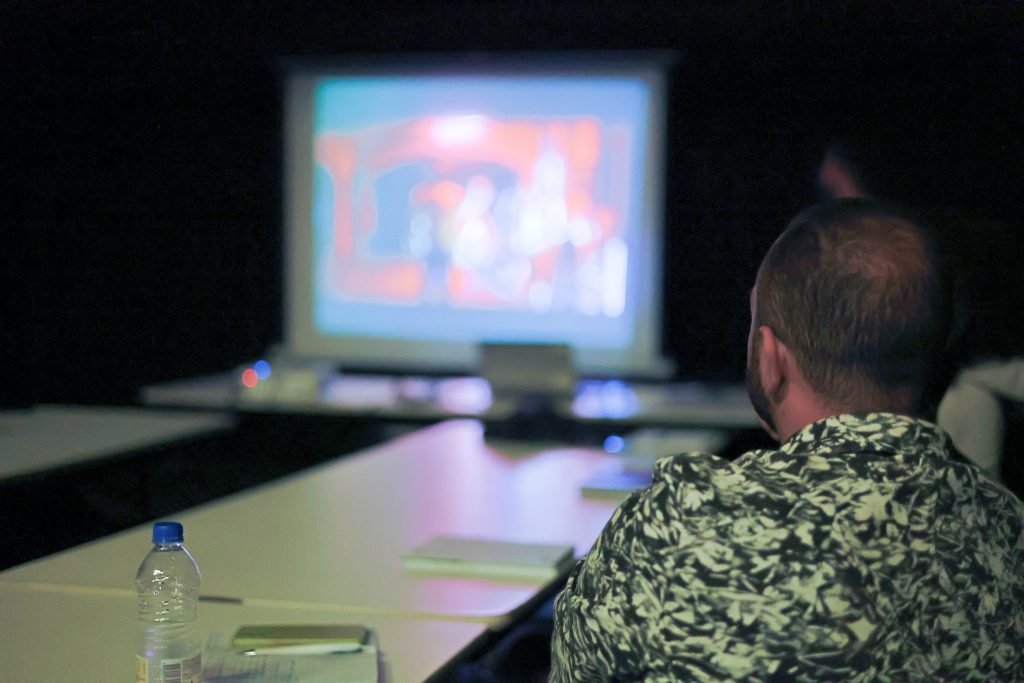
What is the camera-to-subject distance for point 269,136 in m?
5.64

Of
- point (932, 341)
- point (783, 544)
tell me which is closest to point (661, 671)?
point (783, 544)

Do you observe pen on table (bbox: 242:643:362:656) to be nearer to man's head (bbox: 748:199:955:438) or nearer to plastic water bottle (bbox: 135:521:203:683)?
plastic water bottle (bbox: 135:521:203:683)

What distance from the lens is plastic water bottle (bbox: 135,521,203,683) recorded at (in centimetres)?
129

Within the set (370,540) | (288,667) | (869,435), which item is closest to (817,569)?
(869,435)

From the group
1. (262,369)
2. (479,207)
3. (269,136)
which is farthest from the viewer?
(269,136)

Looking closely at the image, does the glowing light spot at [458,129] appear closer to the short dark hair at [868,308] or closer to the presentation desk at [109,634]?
the presentation desk at [109,634]

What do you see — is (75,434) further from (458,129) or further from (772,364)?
(458,129)

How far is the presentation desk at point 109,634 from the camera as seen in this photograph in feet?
4.78

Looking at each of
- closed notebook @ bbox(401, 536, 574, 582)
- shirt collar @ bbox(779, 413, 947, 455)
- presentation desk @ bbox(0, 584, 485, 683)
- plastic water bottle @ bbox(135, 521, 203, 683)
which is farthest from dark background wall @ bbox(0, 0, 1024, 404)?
shirt collar @ bbox(779, 413, 947, 455)

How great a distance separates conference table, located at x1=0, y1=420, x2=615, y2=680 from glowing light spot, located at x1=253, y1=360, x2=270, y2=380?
1.88 metres

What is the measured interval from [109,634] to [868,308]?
3.79 ft

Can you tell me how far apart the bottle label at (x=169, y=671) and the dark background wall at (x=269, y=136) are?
13.4ft

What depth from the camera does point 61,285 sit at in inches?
225

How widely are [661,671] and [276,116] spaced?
492 cm
